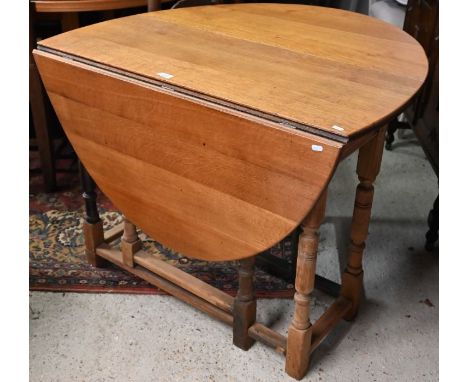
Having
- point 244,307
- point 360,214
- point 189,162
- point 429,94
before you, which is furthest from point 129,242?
point 429,94

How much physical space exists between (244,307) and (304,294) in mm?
200

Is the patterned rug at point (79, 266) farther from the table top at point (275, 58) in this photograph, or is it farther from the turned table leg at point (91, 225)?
the table top at point (275, 58)

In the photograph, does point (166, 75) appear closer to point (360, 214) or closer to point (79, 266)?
point (360, 214)

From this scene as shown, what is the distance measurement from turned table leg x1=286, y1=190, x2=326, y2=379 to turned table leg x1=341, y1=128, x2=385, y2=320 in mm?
263

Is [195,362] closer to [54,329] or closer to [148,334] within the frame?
[148,334]

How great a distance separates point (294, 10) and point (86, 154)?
827 millimetres

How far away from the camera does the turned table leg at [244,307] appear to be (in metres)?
1.51

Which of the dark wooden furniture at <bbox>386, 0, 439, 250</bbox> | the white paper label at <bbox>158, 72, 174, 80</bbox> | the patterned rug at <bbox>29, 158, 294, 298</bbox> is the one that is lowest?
the patterned rug at <bbox>29, 158, 294, 298</bbox>

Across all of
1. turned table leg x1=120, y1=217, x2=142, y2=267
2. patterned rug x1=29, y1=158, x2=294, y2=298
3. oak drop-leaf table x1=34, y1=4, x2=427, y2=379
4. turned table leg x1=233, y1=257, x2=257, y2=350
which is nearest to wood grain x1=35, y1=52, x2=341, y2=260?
oak drop-leaf table x1=34, y1=4, x2=427, y2=379

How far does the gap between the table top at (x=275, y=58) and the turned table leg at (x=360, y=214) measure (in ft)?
0.69

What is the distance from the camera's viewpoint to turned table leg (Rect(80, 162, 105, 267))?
1.80m

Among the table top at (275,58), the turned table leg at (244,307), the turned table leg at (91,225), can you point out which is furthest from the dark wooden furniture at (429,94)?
the turned table leg at (91,225)

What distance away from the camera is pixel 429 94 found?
83.9 inches

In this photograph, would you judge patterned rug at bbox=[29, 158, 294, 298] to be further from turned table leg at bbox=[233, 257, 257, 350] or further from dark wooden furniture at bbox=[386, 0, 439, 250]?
dark wooden furniture at bbox=[386, 0, 439, 250]
